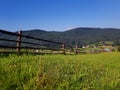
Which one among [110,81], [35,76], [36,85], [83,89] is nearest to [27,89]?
[36,85]

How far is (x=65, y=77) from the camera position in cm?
563

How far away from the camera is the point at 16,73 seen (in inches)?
202

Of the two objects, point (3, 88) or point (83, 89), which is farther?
point (83, 89)

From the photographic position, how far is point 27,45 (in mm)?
18891

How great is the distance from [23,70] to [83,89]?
53.2 inches

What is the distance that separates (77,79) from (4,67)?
1.58 m

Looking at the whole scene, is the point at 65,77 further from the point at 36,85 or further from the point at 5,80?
the point at 5,80

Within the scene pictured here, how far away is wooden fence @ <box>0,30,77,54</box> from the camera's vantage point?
44.0ft

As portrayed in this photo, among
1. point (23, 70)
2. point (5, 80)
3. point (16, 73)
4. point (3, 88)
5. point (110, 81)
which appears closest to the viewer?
point (3, 88)

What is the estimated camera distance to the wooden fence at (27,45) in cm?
1341

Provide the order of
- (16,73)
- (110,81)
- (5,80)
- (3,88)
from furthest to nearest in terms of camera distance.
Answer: (110,81) < (16,73) < (5,80) < (3,88)

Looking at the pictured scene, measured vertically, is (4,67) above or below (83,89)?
above

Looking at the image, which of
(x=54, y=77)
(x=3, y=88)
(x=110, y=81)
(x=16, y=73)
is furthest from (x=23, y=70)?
(x=110, y=81)

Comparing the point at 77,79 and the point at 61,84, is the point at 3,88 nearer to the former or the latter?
the point at 61,84
